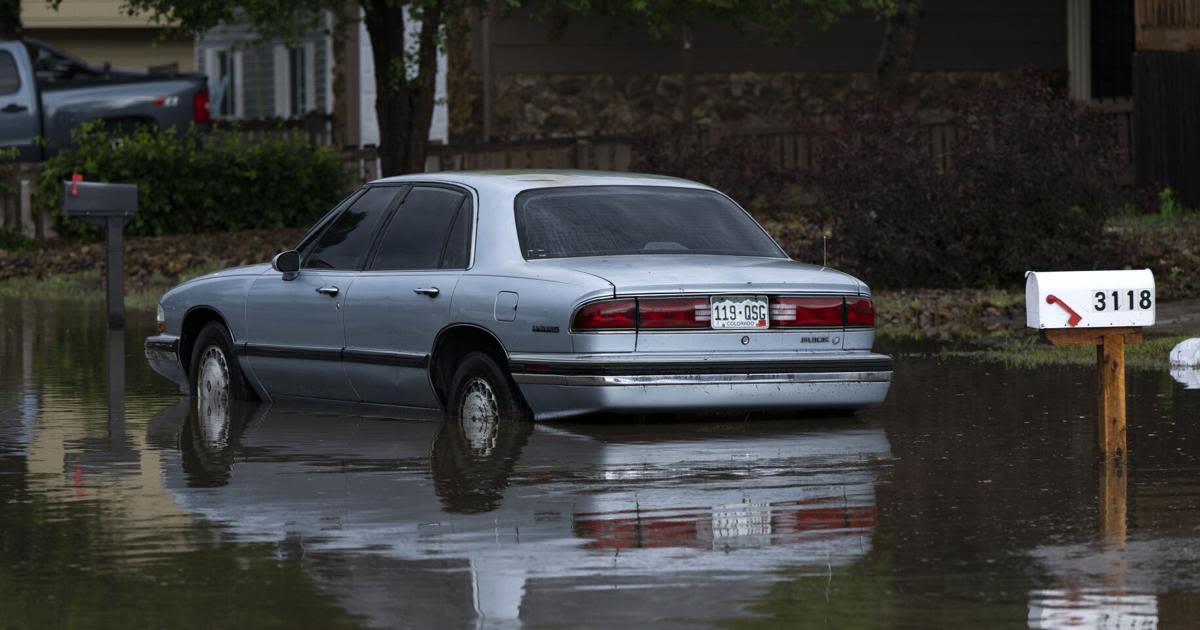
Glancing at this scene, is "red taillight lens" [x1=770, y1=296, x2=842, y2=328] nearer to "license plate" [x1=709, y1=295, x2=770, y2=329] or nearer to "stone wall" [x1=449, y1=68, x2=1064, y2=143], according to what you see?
"license plate" [x1=709, y1=295, x2=770, y2=329]

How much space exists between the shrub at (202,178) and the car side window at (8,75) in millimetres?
1995

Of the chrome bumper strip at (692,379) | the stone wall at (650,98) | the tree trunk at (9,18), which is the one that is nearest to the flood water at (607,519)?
the chrome bumper strip at (692,379)

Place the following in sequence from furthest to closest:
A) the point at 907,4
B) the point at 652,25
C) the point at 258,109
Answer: the point at 258,109 → the point at 907,4 → the point at 652,25

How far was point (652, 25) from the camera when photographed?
24359 mm

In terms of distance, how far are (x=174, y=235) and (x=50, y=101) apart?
4.22 meters

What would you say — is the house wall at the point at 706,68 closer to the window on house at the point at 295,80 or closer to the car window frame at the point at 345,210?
the window on house at the point at 295,80

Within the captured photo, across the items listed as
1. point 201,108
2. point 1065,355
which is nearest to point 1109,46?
point 201,108

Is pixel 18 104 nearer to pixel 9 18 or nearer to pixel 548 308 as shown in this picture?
pixel 9 18

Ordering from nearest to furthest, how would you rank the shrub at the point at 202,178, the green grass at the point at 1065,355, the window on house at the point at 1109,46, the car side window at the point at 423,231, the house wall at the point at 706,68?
1. the car side window at the point at 423,231
2. the green grass at the point at 1065,355
3. the shrub at the point at 202,178
4. the house wall at the point at 706,68
5. the window on house at the point at 1109,46

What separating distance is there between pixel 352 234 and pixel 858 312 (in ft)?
9.23

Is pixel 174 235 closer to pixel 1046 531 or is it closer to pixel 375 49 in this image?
pixel 375 49

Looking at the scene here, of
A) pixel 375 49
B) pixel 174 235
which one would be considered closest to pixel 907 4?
pixel 375 49

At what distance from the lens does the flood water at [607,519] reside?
265 inches

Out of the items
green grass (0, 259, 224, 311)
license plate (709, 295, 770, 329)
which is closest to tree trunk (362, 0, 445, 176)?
green grass (0, 259, 224, 311)
